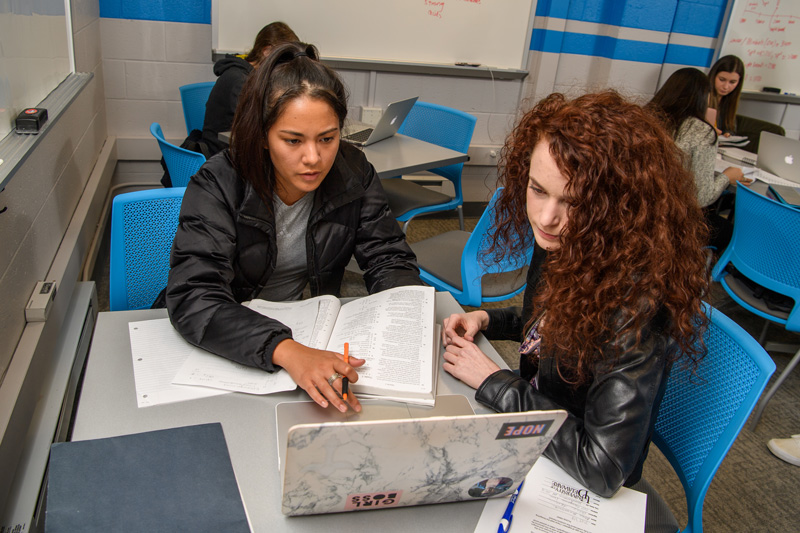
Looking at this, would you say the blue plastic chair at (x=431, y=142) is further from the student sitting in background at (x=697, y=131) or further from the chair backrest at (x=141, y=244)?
the chair backrest at (x=141, y=244)

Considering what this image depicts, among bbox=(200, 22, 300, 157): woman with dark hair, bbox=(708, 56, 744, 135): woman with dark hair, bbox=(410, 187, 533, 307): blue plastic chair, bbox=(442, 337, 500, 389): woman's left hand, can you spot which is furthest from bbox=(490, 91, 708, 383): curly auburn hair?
bbox=(708, 56, 744, 135): woman with dark hair

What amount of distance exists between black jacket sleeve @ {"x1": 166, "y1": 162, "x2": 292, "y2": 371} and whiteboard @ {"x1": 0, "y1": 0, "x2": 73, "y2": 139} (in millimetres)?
460

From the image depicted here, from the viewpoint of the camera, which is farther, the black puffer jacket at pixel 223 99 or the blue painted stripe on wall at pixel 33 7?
the black puffer jacket at pixel 223 99

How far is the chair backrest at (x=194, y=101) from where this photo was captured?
305cm

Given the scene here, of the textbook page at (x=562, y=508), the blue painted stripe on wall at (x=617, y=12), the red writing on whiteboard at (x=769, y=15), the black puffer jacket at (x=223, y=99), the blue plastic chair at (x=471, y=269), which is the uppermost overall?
the red writing on whiteboard at (x=769, y=15)

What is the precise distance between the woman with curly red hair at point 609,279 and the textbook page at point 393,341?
0.36 ft

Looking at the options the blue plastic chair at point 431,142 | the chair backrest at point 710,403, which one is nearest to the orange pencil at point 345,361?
the chair backrest at point 710,403

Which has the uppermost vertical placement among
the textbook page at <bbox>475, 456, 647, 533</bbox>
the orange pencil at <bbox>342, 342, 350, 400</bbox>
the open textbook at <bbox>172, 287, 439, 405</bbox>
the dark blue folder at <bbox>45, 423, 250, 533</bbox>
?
the orange pencil at <bbox>342, 342, 350, 400</bbox>

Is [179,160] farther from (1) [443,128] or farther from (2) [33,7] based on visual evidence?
(1) [443,128]

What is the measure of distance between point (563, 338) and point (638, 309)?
0.13 m

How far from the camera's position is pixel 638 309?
0.93 metres

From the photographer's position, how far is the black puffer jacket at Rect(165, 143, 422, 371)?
1.09m

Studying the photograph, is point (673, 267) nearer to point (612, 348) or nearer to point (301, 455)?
point (612, 348)

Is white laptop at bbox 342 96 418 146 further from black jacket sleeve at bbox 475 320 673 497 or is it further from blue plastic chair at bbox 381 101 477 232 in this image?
black jacket sleeve at bbox 475 320 673 497
